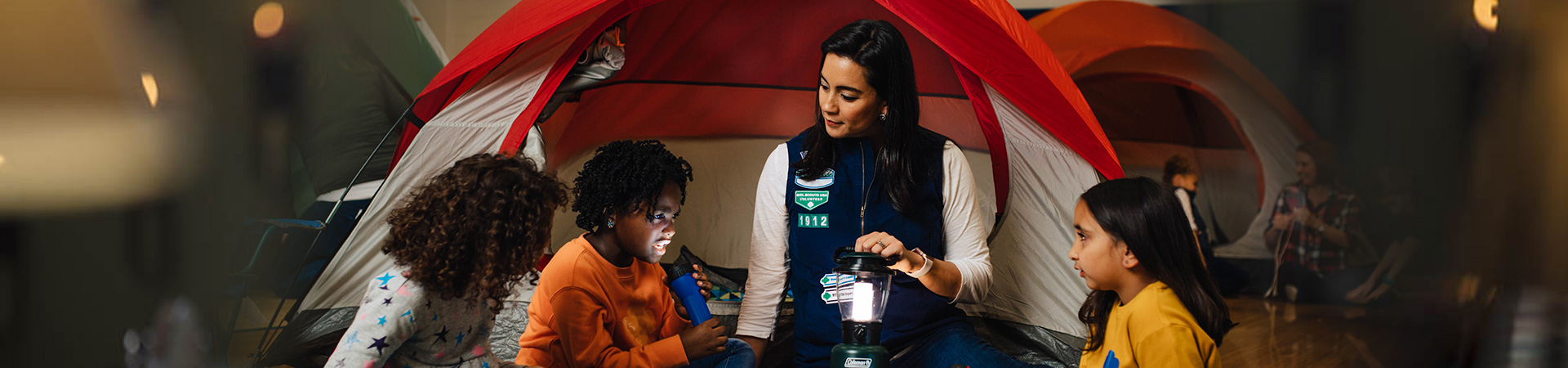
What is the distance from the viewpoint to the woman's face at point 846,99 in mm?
1284

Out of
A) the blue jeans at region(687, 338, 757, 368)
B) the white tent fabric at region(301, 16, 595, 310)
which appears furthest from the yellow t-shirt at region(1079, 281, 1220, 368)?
the white tent fabric at region(301, 16, 595, 310)

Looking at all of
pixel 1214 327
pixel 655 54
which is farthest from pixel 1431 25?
pixel 655 54

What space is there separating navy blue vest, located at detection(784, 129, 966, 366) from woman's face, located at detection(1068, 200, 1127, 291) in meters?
0.26

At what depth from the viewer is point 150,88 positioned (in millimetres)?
1157

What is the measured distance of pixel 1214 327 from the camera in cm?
108

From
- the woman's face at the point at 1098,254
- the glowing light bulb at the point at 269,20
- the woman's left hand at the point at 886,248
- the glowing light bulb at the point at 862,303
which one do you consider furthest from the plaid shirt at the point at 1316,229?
the glowing light bulb at the point at 269,20

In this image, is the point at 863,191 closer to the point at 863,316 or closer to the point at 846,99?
the point at 846,99

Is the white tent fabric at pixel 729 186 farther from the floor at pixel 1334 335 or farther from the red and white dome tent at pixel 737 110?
the floor at pixel 1334 335

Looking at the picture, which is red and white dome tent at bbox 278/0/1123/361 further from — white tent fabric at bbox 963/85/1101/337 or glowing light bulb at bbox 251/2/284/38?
glowing light bulb at bbox 251/2/284/38

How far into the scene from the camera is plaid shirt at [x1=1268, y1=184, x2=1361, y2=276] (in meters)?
1.33

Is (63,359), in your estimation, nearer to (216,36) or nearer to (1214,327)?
(216,36)

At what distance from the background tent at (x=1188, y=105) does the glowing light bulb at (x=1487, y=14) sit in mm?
296

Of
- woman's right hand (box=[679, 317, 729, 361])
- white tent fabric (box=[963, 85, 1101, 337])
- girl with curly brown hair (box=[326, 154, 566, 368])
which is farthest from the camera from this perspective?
white tent fabric (box=[963, 85, 1101, 337])

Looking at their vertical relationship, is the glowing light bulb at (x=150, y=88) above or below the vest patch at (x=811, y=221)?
above
